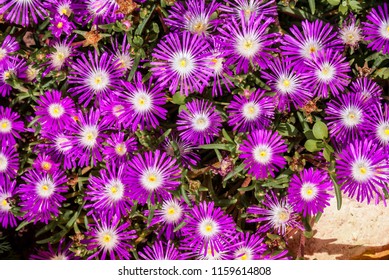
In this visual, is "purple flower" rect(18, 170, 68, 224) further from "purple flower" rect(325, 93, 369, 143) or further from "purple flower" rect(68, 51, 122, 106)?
"purple flower" rect(325, 93, 369, 143)

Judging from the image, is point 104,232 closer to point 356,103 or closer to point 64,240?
point 64,240

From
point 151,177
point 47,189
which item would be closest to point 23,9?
point 47,189

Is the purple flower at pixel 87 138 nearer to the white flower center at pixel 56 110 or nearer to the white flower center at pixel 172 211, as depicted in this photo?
the white flower center at pixel 56 110

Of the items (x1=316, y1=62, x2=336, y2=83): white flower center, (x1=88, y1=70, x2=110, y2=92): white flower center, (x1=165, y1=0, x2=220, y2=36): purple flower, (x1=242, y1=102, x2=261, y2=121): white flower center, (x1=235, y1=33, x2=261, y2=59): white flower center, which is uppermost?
(x1=165, y1=0, x2=220, y2=36): purple flower

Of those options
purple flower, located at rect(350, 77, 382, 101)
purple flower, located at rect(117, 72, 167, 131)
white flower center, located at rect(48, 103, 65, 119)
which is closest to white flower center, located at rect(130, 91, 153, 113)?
purple flower, located at rect(117, 72, 167, 131)

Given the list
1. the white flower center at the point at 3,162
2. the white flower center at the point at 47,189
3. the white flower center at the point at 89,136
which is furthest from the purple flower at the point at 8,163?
the white flower center at the point at 89,136

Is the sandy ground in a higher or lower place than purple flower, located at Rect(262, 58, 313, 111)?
lower

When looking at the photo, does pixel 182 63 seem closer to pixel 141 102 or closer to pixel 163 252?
pixel 141 102
